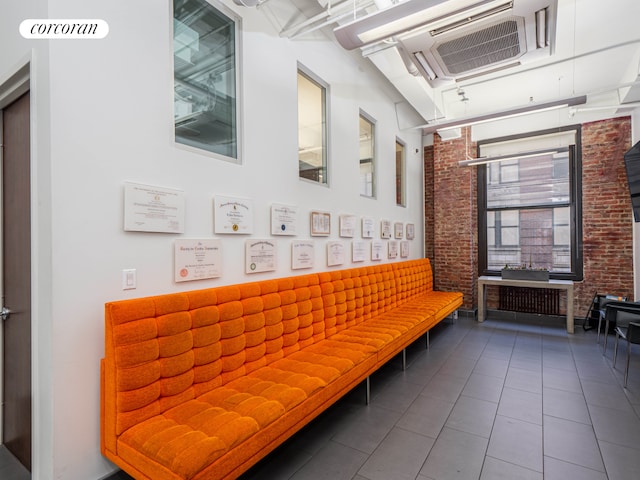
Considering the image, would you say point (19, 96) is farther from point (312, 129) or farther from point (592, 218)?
point (592, 218)

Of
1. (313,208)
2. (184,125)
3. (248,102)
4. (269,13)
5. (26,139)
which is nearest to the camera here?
(26,139)

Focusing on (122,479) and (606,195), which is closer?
(122,479)

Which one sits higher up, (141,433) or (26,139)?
(26,139)

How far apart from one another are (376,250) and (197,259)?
306cm

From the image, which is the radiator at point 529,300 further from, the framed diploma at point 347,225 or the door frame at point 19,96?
the door frame at point 19,96

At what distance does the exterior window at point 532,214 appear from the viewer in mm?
5754

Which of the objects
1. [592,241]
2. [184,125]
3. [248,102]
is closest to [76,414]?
[184,125]

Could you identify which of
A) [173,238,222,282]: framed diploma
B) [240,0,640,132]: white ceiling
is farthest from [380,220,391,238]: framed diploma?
[173,238,222,282]: framed diploma

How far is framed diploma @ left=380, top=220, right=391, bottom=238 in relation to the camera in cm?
502

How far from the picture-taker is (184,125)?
7.75 ft

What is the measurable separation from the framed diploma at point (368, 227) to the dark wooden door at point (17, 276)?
349 cm

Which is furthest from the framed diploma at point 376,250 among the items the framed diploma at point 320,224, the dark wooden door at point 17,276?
the dark wooden door at point 17,276

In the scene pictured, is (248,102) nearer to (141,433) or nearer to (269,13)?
(269,13)

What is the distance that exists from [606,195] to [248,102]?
6.00 meters
